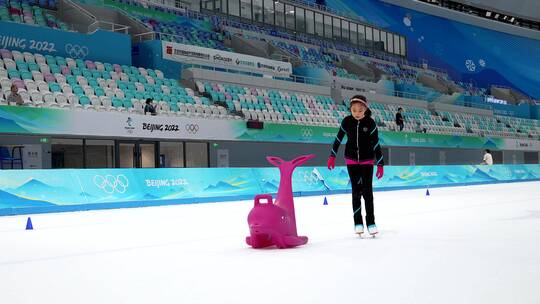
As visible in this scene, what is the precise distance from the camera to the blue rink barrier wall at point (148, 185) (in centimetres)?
1304

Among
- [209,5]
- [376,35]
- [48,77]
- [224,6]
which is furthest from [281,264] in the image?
[376,35]

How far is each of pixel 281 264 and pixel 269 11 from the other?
35.5 metres

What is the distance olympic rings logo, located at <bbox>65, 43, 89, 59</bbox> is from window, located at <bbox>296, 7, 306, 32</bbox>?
64.0 ft

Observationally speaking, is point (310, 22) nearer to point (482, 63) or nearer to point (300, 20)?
point (300, 20)

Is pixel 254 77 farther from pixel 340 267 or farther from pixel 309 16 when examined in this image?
pixel 340 267

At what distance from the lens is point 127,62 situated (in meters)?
25.4

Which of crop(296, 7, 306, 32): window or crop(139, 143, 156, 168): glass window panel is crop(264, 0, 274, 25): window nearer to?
crop(296, 7, 306, 32): window

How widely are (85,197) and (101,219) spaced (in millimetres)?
2788

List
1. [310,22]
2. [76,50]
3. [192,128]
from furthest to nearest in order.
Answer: [310,22] → [76,50] → [192,128]

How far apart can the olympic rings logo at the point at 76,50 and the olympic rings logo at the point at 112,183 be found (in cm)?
1032

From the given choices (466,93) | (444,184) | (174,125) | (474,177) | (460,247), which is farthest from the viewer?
(466,93)

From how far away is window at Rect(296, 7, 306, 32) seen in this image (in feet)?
134

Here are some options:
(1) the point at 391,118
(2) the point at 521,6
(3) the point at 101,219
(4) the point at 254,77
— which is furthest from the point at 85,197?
(2) the point at 521,6

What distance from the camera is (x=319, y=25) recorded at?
138 feet
